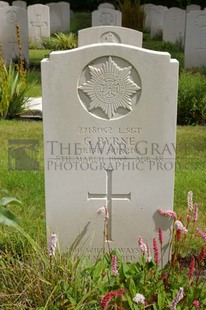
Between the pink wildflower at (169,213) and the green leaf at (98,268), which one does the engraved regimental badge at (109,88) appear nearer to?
the pink wildflower at (169,213)

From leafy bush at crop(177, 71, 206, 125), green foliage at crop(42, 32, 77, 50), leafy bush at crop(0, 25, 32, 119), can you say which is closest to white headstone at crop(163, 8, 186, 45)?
green foliage at crop(42, 32, 77, 50)

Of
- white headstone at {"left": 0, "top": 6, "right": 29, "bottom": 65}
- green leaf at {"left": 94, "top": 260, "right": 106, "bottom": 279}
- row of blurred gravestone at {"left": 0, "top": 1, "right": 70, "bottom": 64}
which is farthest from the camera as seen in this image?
row of blurred gravestone at {"left": 0, "top": 1, "right": 70, "bottom": 64}

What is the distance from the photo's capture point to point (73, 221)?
128 inches

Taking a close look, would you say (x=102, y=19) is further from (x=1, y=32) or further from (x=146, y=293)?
(x=146, y=293)

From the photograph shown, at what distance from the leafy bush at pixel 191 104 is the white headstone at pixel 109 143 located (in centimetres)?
415

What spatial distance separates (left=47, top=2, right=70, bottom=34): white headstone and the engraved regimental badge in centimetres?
1788

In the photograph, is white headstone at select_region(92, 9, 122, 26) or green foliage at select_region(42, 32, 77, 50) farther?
green foliage at select_region(42, 32, 77, 50)

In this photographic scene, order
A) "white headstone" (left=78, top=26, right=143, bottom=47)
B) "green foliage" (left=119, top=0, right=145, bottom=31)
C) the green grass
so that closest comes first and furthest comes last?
the green grass < "white headstone" (left=78, top=26, right=143, bottom=47) < "green foliage" (left=119, top=0, right=145, bottom=31)

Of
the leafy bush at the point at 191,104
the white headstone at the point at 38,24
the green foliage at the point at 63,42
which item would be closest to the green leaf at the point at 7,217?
the leafy bush at the point at 191,104

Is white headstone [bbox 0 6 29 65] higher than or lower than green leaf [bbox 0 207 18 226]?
higher

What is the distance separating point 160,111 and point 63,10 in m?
18.1

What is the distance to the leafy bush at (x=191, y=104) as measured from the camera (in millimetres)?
7172

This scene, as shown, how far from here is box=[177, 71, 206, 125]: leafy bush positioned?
282 inches

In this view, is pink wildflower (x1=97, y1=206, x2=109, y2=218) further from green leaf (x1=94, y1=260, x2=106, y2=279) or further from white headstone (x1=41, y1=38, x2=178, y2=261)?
green leaf (x1=94, y1=260, x2=106, y2=279)
